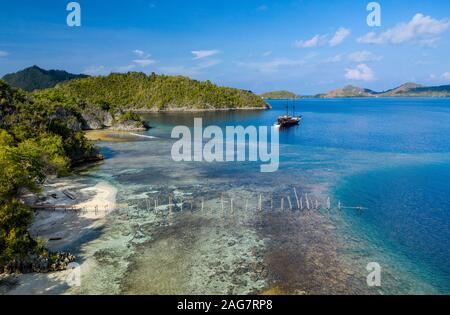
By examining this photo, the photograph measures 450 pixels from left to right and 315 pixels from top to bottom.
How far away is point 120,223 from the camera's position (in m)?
32.3

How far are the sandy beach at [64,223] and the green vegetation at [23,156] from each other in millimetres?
2011

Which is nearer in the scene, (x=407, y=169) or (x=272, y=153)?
(x=407, y=169)

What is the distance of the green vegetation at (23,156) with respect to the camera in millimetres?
23188

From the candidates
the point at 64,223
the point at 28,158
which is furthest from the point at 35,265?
the point at 28,158

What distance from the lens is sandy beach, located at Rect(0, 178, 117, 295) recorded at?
2188 cm

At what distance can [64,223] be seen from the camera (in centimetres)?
3197

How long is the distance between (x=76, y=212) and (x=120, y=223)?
19.3 feet

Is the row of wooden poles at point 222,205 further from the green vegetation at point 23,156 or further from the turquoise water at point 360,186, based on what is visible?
the green vegetation at point 23,156

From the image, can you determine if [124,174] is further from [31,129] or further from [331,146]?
[331,146]

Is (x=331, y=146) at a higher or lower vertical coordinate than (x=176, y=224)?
higher

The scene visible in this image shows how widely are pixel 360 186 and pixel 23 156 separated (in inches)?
1592

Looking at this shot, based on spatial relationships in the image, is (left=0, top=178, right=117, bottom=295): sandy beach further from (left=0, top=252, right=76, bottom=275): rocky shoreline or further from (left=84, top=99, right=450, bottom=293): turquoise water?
(left=84, top=99, right=450, bottom=293): turquoise water

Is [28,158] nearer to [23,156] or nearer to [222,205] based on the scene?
[23,156]
